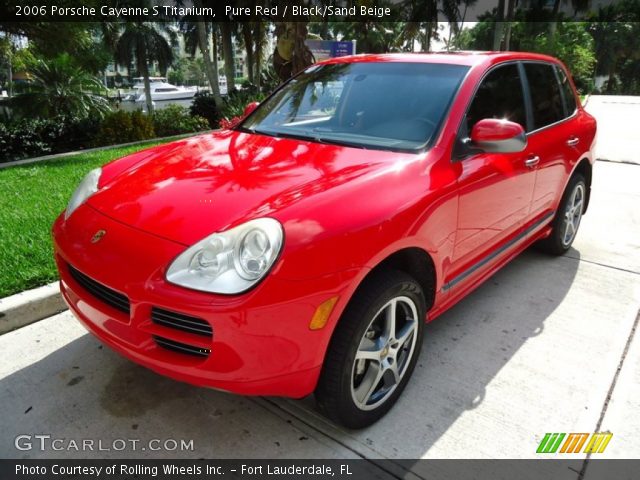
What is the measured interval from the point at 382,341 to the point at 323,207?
703 mm

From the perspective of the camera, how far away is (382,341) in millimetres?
2211

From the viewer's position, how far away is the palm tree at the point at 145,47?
41188 millimetres

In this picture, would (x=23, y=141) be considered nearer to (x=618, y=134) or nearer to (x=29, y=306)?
(x=29, y=306)

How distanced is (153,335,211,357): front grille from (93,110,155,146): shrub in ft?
32.8

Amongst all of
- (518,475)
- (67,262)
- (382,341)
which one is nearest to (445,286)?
(382,341)

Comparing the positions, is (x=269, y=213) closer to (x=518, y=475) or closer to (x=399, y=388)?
(x=399, y=388)

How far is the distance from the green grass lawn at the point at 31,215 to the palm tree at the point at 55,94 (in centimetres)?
585

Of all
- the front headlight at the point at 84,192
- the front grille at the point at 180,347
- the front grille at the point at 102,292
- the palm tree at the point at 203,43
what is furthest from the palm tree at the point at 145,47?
the front grille at the point at 180,347

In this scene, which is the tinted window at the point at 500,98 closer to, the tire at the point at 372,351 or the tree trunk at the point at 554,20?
the tire at the point at 372,351

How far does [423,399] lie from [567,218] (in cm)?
249

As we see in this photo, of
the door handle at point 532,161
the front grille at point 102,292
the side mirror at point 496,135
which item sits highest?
the side mirror at point 496,135

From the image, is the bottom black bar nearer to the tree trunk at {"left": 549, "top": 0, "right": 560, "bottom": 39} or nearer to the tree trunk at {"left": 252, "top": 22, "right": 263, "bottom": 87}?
the tree trunk at {"left": 252, "top": 22, "right": 263, "bottom": 87}

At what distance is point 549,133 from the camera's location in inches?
137

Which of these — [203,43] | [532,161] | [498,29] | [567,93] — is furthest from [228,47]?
[532,161]
